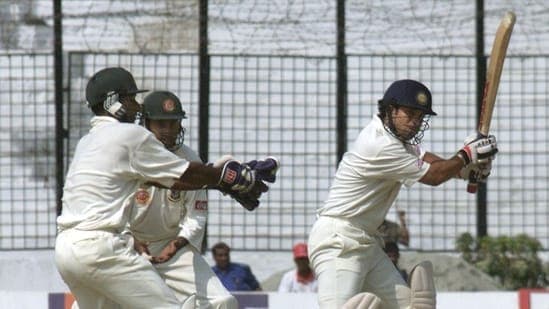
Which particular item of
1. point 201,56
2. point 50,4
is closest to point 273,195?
point 201,56

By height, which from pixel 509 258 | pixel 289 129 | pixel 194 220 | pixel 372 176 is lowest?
pixel 509 258

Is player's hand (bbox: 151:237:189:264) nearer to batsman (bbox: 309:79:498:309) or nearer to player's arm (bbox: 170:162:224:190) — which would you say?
batsman (bbox: 309:79:498:309)

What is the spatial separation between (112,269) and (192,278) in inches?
73.5

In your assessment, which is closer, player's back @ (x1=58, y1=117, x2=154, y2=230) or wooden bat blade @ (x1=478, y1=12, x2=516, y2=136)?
player's back @ (x1=58, y1=117, x2=154, y2=230)

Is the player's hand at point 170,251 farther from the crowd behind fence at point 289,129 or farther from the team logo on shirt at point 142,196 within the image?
the crowd behind fence at point 289,129

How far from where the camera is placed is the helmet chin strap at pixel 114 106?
29.4ft

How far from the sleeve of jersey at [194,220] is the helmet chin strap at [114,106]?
5.58ft

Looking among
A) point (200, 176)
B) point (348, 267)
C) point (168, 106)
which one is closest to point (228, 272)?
point (168, 106)

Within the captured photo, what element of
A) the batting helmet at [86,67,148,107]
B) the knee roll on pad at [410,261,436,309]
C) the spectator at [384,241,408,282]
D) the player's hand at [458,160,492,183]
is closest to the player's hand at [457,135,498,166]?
the player's hand at [458,160,492,183]

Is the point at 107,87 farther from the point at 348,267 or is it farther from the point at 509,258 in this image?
the point at 509,258


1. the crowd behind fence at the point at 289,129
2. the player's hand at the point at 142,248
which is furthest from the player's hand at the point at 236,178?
the crowd behind fence at the point at 289,129

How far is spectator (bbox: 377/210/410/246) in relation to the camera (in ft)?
49.1

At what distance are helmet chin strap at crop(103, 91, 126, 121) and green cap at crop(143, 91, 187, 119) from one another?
4.62 feet

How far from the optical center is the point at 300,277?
14469mm
